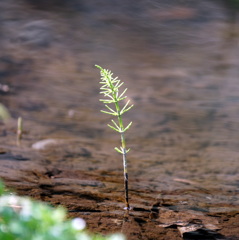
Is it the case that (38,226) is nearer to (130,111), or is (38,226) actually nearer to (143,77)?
(130,111)

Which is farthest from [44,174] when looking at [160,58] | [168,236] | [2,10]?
[2,10]

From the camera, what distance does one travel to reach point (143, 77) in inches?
201

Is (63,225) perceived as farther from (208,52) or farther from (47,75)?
(208,52)

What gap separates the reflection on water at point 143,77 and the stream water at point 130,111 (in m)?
0.01

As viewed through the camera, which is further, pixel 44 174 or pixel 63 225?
pixel 44 174

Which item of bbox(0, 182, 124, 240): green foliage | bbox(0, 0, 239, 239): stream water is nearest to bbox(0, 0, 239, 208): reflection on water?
bbox(0, 0, 239, 239): stream water

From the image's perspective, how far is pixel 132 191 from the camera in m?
2.41

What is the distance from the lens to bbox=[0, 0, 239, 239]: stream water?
7.48 ft

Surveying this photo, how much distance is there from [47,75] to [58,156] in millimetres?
Result: 2154

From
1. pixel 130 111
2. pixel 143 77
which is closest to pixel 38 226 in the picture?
pixel 130 111

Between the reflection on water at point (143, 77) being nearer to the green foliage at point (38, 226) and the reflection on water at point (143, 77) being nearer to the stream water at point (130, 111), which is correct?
the stream water at point (130, 111)

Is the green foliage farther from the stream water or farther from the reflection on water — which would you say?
the reflection on water

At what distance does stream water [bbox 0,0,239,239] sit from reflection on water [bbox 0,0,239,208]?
15 millimetres

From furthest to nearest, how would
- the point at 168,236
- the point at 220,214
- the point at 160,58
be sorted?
1. the point at 160,58
2. the point at 220,214
3. the point at 168,236
